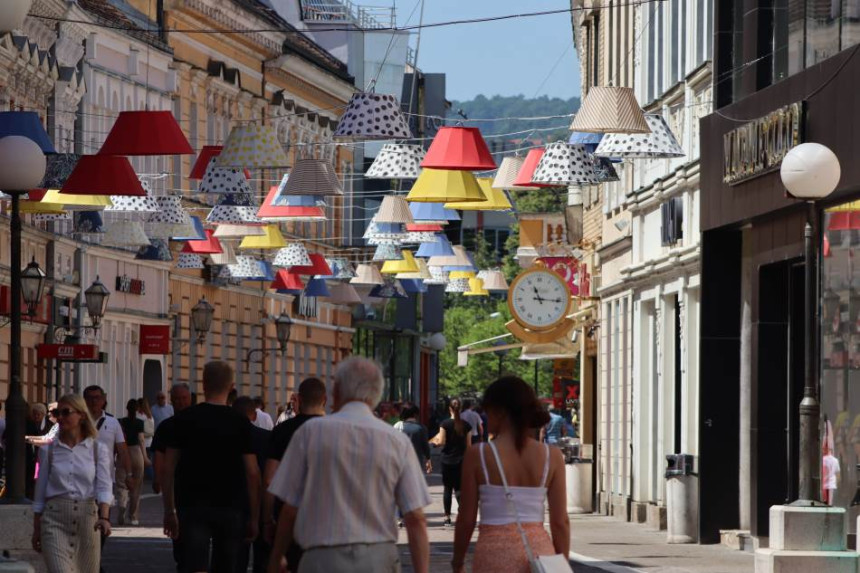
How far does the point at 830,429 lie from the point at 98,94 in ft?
97.3

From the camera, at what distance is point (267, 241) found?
4166cm

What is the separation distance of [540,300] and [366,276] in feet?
56.6

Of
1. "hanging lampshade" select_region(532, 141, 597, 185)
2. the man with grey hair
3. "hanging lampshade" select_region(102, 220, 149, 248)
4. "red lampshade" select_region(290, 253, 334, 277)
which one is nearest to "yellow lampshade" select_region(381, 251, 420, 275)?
"red lampshade" select_region(290, 253, 334, 277)

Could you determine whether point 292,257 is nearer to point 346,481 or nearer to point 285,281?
point 285,281

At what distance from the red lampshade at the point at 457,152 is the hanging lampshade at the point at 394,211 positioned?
9.25m

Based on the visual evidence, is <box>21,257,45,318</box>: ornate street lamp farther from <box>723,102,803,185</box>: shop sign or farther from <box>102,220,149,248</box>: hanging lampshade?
<box>723,102,803,185</box>: shop sign

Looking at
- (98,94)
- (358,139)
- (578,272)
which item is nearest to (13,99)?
(98,94)

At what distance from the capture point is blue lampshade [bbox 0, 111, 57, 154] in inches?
927

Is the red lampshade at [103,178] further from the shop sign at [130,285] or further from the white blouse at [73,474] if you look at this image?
the shop sign at [130,285]

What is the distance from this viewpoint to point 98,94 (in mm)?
49531

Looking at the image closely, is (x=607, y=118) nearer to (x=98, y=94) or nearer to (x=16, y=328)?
(x=16, y=328)

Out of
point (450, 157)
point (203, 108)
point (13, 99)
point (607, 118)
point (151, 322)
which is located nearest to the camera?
point (607, 118)

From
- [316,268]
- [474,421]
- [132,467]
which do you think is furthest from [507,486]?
[316,268]

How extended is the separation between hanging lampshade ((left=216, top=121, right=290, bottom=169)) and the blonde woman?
510 inches
